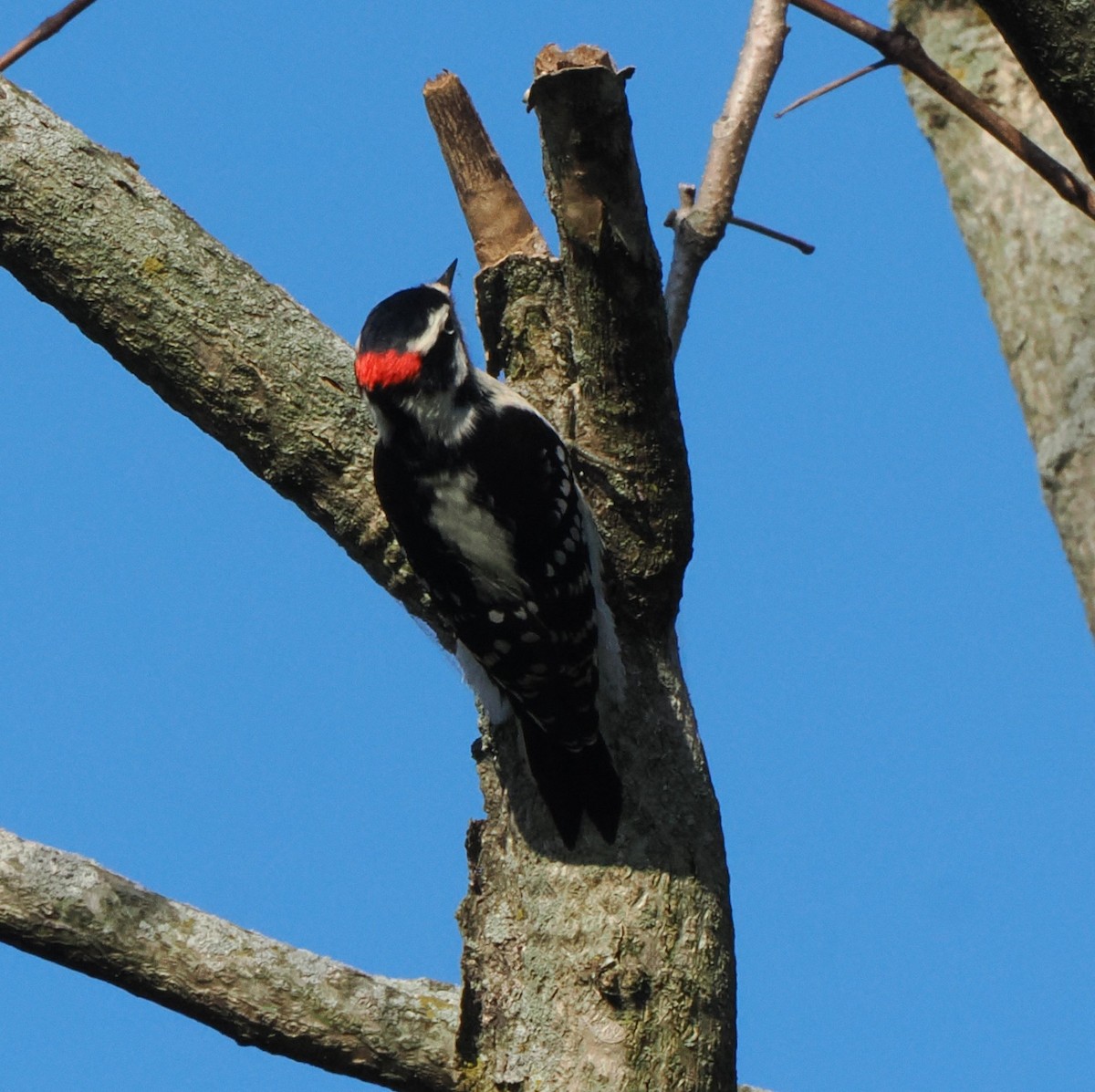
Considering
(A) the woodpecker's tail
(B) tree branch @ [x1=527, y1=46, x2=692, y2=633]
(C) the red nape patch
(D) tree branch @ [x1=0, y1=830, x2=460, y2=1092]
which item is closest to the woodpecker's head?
(C) the red nape patch

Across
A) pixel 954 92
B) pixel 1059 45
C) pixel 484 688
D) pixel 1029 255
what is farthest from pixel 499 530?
pixel 1029 255

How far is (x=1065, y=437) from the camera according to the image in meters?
4.27

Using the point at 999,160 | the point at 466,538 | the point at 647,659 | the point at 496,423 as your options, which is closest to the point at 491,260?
the point at 496,423

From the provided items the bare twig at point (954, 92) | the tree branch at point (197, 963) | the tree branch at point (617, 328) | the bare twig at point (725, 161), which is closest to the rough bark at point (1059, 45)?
the bare twig at point (954, 92)

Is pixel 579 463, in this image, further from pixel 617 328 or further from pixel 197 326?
pixel 197 326

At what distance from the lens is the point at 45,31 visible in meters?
3.59

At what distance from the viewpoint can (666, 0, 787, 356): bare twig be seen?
4.09 metres

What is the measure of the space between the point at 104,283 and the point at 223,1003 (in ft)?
5.81

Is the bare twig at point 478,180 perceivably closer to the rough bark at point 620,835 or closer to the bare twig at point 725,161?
the bare twig at point 725,161

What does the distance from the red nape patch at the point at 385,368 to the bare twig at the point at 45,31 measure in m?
1.06

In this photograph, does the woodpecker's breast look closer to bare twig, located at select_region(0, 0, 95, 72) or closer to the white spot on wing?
the white spot on wing

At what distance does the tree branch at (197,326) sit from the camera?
3.62m

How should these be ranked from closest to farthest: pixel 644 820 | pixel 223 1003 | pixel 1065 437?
pixel 223 1003 < pixel 644 820 < pixel 1065 437

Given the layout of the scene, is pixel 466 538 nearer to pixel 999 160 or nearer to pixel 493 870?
pixel 493 870
